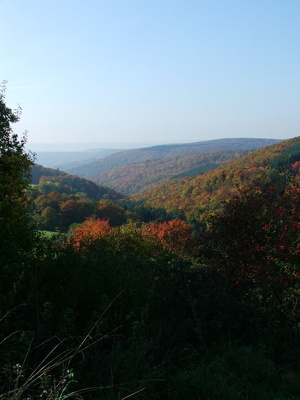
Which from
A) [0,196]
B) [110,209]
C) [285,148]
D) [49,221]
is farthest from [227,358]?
[285,148]

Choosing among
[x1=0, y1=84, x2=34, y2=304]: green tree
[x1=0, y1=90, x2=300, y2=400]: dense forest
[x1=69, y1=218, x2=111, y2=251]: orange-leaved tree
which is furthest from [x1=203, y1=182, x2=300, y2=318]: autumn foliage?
[x1=69, y1=218, x2=111, y2=251]: orange-leaved tree

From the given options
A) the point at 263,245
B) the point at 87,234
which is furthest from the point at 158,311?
the point at 87,234

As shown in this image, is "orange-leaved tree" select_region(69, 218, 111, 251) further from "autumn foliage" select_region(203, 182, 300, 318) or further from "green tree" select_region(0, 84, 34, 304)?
"autumn foliage" select_region(203, 182, 300, 318)

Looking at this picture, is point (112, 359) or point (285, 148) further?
point (285, 148)

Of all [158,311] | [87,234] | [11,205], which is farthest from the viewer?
[87,234]

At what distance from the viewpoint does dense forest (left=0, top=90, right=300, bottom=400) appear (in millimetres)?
3766

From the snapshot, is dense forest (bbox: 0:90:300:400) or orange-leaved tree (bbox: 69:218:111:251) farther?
orange-leaved tree (bbox: 69:218:111:251)

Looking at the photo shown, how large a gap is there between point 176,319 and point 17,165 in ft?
30.0

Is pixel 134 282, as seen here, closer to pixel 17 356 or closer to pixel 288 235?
pixel 17 356

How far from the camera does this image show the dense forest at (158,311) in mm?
3766

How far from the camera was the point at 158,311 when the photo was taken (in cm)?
644

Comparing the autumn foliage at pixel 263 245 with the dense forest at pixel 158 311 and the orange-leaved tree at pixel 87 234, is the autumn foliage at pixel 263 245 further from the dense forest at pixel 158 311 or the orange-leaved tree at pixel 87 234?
the orange-leaved tree at pixel 87 234

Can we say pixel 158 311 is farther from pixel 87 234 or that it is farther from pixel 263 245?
pixel 87 234

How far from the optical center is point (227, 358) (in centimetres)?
490
